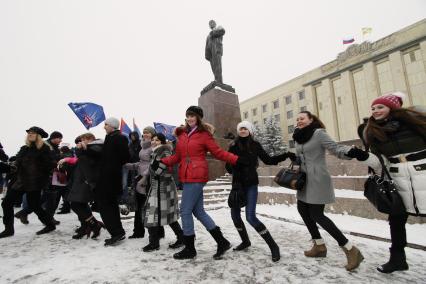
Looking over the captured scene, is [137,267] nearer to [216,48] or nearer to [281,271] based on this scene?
[281,271]

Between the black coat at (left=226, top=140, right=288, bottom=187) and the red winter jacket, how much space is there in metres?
0.26

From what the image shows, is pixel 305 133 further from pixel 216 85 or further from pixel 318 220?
pixel 216 85

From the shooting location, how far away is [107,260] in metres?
3.23

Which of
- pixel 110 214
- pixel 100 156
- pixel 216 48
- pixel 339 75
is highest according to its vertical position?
pixel 339 75

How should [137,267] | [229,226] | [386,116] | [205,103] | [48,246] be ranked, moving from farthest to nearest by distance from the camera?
[205,103]
[229,226]
[48,246]
[137,267]
[386,116]

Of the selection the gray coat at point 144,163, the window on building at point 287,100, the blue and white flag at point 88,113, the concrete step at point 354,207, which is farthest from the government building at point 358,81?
the gray coat at point 144,163

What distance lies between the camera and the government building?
28.1 metres

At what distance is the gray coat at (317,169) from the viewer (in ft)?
9.86

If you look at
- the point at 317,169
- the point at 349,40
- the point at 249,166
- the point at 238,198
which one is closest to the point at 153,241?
the point at 238,198

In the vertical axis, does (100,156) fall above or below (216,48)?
below

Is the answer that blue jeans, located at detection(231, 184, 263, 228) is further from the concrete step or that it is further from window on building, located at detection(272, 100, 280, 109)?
window on building, located at detection(272, 100, 280, 109)

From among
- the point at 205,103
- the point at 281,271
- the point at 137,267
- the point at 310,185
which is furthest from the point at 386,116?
the point at 205,103

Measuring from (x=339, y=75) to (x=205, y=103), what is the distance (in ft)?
100

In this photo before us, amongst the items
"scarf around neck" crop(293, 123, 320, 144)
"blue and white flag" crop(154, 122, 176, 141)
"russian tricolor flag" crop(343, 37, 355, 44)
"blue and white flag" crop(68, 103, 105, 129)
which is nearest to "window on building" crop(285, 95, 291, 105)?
"russian tricolor flag" crop(343, 37, 355, 44)
